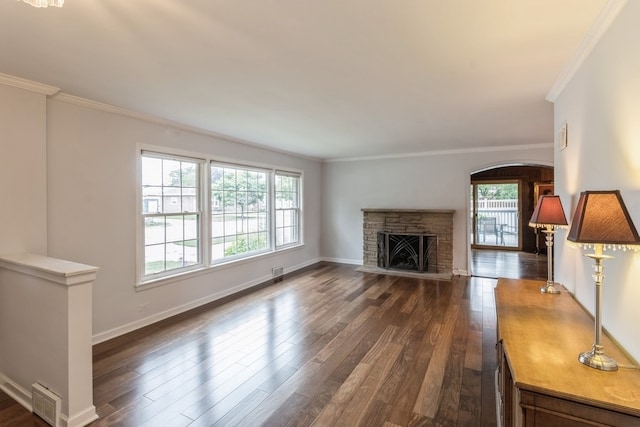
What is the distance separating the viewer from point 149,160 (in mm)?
3750

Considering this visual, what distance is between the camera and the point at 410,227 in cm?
637

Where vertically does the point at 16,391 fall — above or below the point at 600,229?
below

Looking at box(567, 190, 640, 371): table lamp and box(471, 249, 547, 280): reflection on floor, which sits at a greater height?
box(567, 190, 640, 371): table lamp

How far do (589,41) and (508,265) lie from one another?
6.03m

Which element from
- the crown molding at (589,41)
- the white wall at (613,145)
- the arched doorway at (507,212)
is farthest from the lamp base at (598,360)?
the arched doorway at (507,212)

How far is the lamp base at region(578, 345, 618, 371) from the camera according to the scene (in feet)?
4.19

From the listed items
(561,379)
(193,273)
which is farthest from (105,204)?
(561,379)

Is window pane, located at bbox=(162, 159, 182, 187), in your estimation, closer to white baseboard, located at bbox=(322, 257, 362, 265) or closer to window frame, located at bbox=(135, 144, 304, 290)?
window frame, located at bbox=(135, 144, 304, 290)

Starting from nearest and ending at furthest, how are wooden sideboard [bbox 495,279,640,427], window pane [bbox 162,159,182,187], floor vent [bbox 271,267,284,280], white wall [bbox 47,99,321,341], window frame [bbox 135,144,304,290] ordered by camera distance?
wooden sideboard [bbox 495,279,640,427], white wall [bbox 47,99,321,341], window frame [bbox 135,144,304,290], window pane [bbox 162,159,182,187], floor vent [bbox 271,267,284,280]

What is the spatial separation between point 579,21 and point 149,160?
4.01m

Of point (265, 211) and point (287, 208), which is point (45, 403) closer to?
point (265, 211)

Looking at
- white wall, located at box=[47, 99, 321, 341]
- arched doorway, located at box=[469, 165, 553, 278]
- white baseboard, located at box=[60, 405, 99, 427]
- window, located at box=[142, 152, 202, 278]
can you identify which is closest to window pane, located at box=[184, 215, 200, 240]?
window, located at box=[142, 152, 202, 278]

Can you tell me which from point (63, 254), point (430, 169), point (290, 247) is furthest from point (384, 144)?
point (63, 254)

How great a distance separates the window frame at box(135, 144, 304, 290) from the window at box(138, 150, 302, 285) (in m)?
0.01
